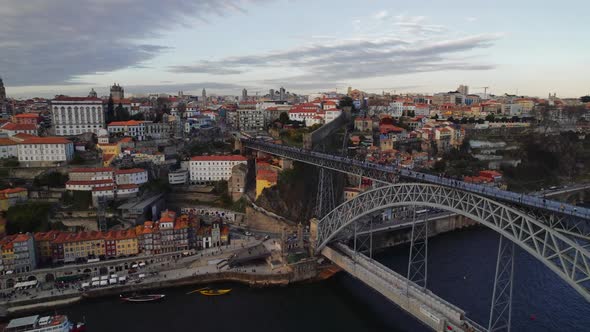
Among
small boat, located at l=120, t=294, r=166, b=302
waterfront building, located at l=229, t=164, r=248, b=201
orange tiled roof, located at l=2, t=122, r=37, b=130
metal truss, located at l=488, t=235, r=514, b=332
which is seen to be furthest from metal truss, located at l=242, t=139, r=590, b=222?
orange tiled roof, located at l=2, t=122, r=37, b=130

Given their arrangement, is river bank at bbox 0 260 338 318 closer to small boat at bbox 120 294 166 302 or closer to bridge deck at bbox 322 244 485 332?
small boat at bbox 120 294 166 302

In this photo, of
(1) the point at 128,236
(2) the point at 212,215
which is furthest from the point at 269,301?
(2) the point at 212,215

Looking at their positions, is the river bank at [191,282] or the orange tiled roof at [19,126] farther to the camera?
the orange tiled roof at [19,126]

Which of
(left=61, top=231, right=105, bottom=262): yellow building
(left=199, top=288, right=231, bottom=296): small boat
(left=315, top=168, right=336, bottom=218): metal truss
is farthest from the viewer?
(left=315, top=168, right=336, bottom=218): metal truss

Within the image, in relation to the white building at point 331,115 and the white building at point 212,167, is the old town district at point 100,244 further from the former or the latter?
the white building at point 331,115

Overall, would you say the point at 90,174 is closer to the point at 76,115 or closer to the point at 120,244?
the point at 120,244

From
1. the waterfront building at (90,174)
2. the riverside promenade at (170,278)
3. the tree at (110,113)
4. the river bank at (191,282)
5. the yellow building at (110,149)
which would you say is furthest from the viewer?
the tree at (110,113)

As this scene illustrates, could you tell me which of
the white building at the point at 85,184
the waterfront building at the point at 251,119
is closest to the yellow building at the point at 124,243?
the white building at the point at 85,184
